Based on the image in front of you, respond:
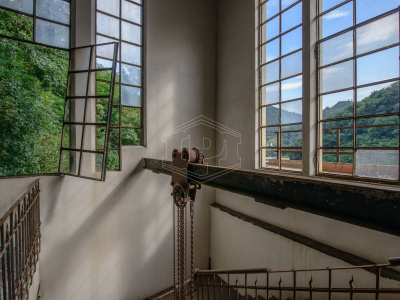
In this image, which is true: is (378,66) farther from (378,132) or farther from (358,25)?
(378,132)

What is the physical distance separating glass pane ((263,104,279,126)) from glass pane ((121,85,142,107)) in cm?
233

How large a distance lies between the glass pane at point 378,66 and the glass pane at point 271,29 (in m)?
1.56

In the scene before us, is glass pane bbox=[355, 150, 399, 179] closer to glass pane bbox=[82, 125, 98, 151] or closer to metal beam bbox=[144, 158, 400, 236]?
metal beam bbox=[144, 158, 400, 236]

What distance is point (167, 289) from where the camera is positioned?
14.0 ft

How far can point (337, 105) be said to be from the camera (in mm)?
2939

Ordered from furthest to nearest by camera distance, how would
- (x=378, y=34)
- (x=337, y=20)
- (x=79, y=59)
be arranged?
(x=79, y=59)
(x=337, y=20)
(x=378, y=34)

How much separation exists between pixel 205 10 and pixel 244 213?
14.3 feet

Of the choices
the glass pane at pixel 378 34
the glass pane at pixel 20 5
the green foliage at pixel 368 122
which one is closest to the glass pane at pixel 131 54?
the glass pane at pixel 20 5

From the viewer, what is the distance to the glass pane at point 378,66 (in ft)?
7.93

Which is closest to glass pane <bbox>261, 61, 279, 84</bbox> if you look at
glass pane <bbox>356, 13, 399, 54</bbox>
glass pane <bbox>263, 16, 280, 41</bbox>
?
glass pane <bbox>263, 16, 280, 41</bbox>

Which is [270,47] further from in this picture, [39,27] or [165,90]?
[39,27]

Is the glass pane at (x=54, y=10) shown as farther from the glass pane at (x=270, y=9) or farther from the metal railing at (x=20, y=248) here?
the glass pane at (x=270, y=9)

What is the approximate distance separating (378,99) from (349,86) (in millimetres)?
376

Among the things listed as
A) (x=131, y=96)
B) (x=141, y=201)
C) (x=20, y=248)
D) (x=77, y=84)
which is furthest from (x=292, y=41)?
(x=20, y=248)
